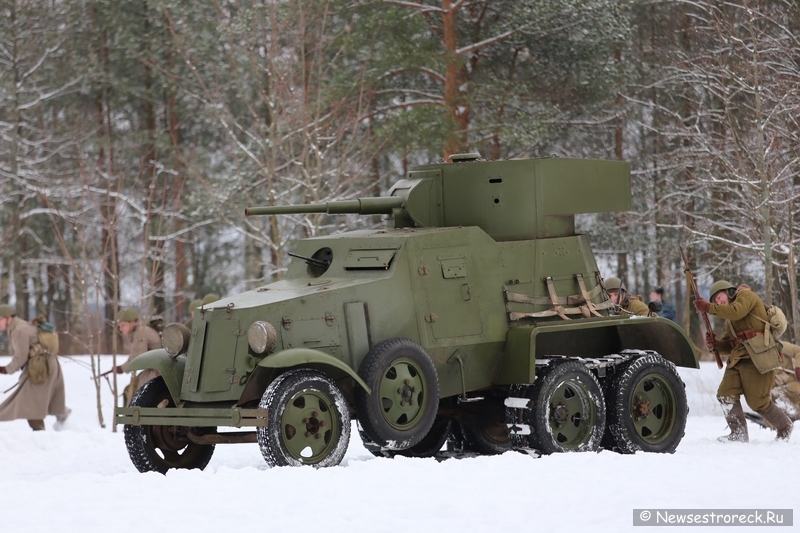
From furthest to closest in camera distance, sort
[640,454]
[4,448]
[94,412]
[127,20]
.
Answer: [127,20] → [94,412] → [4,448] → [640,454]

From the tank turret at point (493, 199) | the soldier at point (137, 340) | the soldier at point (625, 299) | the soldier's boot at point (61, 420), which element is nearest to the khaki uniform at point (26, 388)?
the soldier's boot at point (61, 420)

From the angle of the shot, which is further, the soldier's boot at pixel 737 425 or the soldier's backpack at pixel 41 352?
the soldier's backpack at pixel 41 352

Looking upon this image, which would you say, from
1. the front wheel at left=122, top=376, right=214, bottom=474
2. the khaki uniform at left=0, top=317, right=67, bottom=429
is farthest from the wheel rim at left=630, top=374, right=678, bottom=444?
the khaki uniform at left=0, top=317, right=67, bottom=429

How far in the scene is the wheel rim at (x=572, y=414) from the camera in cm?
1126

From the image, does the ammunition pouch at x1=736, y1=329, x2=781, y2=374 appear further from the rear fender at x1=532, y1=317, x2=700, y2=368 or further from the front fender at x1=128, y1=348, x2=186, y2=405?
the front fender at x1=128, y1=348, x2=186, y2=405

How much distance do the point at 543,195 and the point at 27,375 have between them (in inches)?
294

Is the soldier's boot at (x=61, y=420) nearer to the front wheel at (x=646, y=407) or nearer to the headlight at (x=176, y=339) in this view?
the headlight at (x=176, y=339)

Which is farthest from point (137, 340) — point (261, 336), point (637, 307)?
Answer: point (261, 336)

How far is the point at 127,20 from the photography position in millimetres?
31047

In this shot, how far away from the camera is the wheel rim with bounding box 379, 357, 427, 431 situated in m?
10.2

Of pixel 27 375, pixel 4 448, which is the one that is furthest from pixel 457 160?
pixel 27 375

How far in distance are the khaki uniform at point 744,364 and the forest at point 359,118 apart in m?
4.48

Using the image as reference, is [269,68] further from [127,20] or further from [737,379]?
[127,20]

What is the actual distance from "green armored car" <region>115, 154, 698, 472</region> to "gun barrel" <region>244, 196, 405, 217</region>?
2 centimetres
